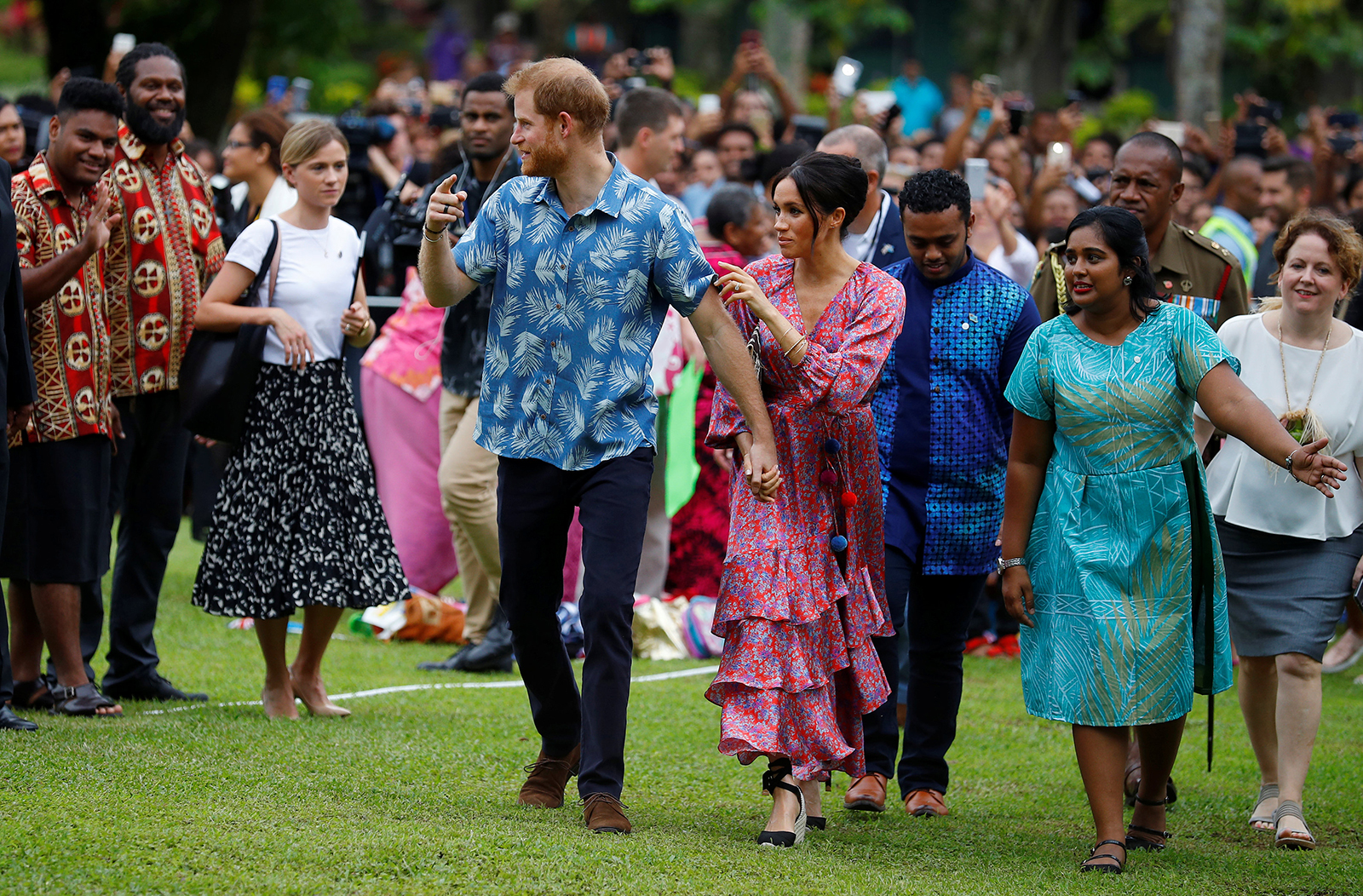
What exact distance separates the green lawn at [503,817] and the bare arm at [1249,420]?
1.32 m

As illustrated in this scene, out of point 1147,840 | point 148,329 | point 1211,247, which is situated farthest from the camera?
point 148,329

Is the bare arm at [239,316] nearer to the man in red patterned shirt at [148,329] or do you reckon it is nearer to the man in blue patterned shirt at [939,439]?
the man in red patterned shirt at [148,329]

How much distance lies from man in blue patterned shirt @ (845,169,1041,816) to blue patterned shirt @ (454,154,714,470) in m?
1.15

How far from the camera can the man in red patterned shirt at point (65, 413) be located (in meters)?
6.29

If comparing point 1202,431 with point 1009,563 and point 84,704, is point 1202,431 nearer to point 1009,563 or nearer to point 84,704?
point 1009,563

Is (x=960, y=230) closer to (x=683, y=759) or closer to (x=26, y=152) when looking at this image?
(x=683, y=759)

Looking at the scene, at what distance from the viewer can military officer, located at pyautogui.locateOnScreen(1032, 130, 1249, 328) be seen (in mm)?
6445

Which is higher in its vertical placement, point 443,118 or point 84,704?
point 443,118

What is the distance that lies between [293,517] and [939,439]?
2638mm

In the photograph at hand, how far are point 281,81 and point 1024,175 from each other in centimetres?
586

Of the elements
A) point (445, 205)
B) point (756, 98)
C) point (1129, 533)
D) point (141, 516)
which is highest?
point (756, 98)

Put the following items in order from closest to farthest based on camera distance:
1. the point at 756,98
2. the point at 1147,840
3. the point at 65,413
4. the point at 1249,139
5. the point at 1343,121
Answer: the point at 1147,840 → the point at 65,413 → the point at 1249,139 → the point at 1343,121 → the point at 756,98

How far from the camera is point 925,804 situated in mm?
5828

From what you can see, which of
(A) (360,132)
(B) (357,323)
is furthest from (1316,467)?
(A) (360,132)
